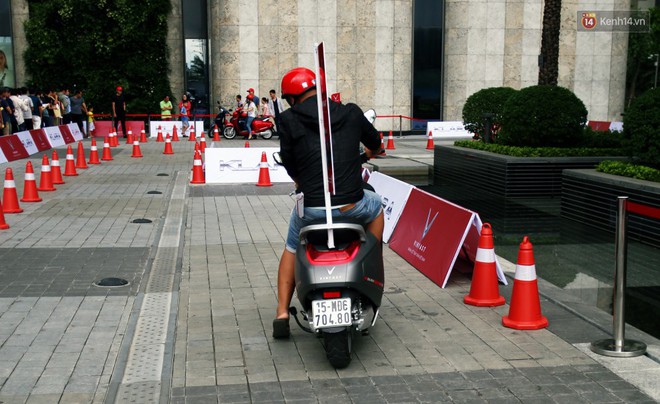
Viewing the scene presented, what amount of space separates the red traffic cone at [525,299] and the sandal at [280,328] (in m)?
1.74

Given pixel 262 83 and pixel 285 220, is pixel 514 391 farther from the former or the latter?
pixel 262 83

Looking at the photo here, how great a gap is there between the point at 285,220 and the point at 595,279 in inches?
194

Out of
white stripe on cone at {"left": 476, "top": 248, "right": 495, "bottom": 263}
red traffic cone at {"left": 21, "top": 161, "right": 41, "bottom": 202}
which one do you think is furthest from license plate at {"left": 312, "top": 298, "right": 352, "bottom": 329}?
red traffic cone at {"left": 21, "top": 161, "right": 41, "bottom": 202}

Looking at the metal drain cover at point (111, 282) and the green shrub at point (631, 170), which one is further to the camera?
the green shrub at point (631, 170)

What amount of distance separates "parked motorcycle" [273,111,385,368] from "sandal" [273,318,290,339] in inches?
17.9

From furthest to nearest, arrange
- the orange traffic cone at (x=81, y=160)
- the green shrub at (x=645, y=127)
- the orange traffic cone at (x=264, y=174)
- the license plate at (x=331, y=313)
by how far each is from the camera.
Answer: the orange traffic cone at (x=81, y=160) < the orange traffic cone at (x=264, y=174) < the green shrub at (x=645, y=127) < the license plate at (x=331, y=313)

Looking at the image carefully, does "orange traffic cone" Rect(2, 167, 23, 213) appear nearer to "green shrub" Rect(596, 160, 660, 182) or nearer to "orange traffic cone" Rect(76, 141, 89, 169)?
"orange traffic cone" Rect(76, 141, 89, 169)

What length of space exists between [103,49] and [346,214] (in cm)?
3100

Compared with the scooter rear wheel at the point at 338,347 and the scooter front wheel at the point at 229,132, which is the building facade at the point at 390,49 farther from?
the scooter rear wheel at the point at 338,347

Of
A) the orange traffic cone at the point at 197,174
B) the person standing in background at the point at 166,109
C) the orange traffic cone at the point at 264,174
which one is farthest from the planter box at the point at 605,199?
the person standing in background at the point at 166,109

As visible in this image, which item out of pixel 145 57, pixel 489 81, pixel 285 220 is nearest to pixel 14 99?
pixel 145 57

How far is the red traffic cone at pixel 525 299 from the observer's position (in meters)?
6.30

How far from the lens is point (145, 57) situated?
113 ft

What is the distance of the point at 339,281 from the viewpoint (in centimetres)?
526
